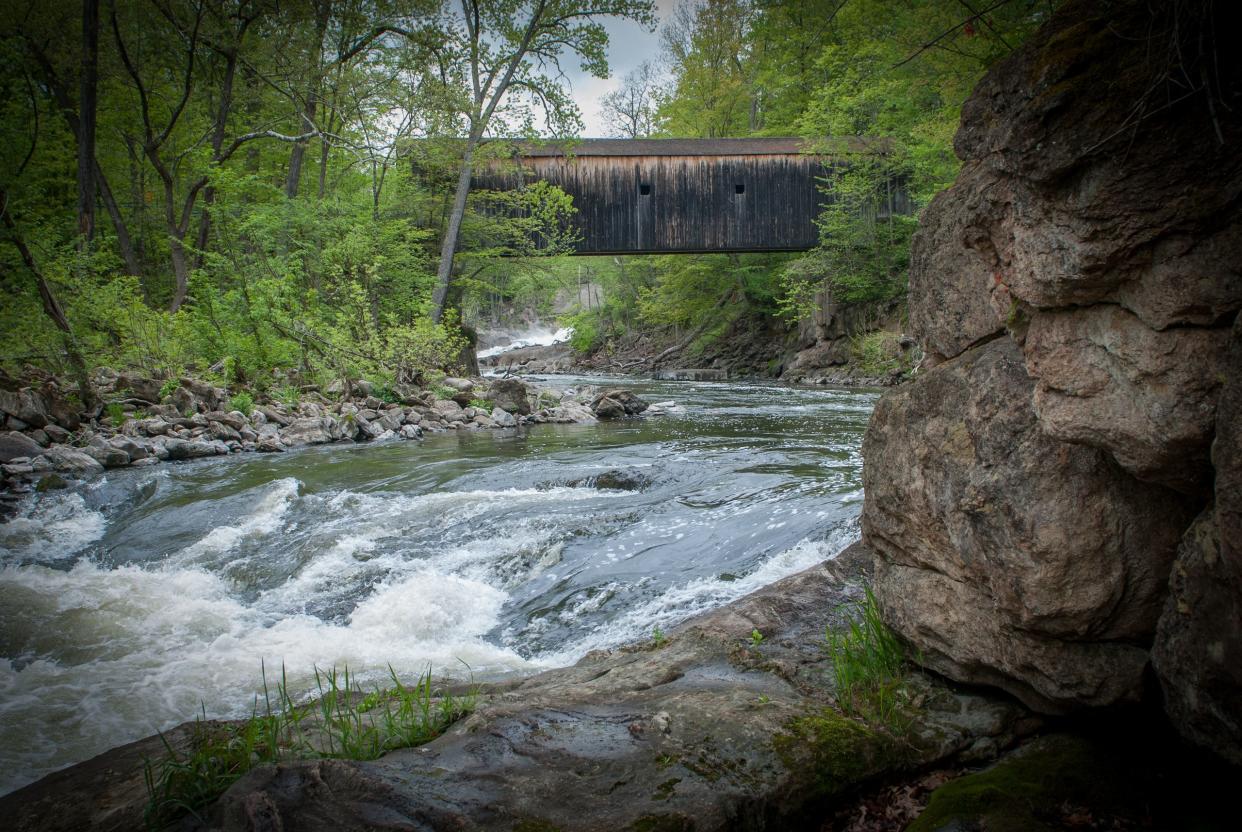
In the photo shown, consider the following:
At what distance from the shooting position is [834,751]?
2393mm

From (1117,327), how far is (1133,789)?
1373mm

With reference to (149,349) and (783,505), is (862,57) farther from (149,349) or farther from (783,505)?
(149,349)

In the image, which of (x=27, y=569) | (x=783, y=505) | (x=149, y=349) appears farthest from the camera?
(x=149, y=349)

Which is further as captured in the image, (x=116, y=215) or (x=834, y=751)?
(x=116, y=215)

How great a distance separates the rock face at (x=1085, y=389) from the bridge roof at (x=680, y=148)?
22.4 meters

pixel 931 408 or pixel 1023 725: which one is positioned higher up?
pixel 931 408

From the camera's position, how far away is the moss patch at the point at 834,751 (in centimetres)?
231

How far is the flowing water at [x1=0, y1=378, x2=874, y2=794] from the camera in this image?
4.37 meters

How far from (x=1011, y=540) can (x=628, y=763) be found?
144cm

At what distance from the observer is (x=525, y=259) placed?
23234 mm

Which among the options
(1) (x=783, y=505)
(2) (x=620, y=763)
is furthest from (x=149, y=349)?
(2) (x=620, y=763)

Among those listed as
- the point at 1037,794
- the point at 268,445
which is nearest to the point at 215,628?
the point at 1037,794

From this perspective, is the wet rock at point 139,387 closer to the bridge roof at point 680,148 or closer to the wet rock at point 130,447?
the wet rock at point 130,447

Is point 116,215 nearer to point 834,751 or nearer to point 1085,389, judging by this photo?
point 834,751
